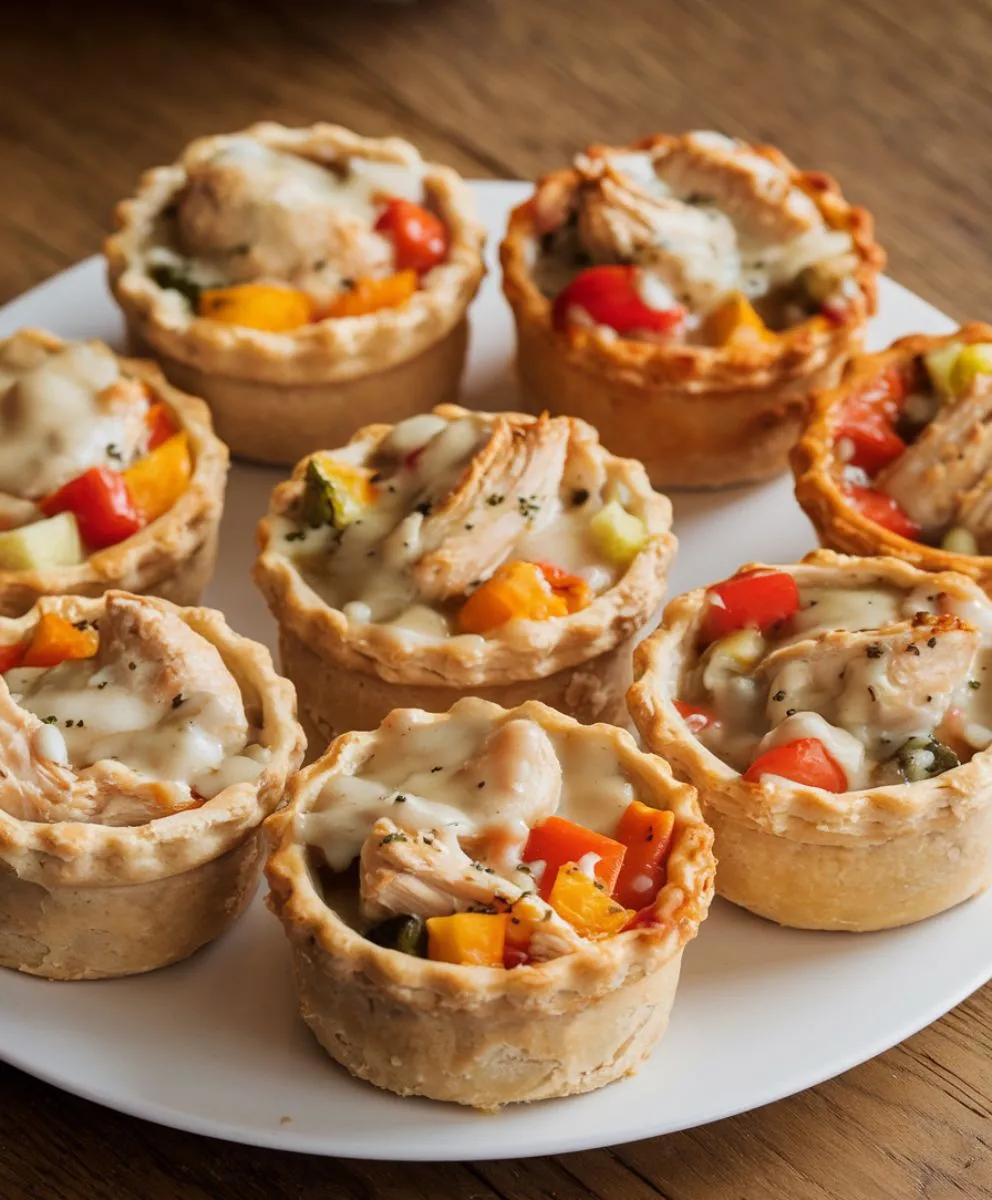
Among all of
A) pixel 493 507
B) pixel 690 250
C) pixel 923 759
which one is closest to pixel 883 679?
pixel 923 759

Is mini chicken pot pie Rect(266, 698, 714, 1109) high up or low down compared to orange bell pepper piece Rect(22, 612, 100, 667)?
up

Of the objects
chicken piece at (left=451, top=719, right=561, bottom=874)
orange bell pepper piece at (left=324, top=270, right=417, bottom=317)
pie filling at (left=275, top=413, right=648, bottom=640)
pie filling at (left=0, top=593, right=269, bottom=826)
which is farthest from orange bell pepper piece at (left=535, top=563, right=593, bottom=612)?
orange bell pepper piece at (left=324, top=270, right=417, bottom=317)

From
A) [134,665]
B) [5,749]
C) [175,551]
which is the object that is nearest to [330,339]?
[175,551]

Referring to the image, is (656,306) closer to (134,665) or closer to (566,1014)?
(134,665)

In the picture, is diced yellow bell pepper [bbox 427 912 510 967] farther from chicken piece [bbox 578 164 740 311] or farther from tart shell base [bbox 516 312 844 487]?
chicken piece [bbox 578 164 740 311]

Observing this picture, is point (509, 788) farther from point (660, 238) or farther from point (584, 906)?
point (660, 238)

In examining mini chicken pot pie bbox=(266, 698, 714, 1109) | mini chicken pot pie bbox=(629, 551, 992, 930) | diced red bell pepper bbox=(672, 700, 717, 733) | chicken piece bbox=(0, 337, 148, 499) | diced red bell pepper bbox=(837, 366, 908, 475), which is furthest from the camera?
diced red bell pepper bbox=(837, 366, 908, 475)

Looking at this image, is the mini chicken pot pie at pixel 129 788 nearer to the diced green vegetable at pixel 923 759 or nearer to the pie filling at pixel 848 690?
the pie filling at pixel 848 690

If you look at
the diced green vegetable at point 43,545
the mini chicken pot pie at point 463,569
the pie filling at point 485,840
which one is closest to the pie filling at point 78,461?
the diced green vegetable at point 43,545
